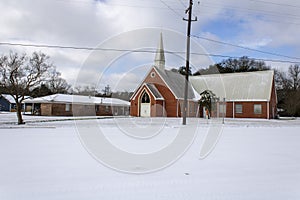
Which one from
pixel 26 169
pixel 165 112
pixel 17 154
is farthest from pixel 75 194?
pixel 165 112

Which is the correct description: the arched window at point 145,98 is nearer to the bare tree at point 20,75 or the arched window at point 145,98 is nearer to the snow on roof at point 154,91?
the snow on roof at point 154,91

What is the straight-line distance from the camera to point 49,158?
5.95 metres

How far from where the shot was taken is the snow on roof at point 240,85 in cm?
3133

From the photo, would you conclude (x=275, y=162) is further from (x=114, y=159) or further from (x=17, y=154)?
(x=17, y=154)

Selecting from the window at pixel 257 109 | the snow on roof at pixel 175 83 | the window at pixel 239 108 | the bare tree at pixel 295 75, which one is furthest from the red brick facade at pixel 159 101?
the bare tree at pixel 295 75

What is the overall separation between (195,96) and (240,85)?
5.98m

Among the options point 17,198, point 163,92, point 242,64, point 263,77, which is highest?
point 242,64

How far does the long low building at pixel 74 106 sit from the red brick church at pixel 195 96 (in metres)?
7.60

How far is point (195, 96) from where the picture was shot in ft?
108

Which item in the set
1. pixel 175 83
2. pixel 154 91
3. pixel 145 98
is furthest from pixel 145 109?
pixel 175 83

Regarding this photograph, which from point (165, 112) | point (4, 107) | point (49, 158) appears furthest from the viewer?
point (4, 107)

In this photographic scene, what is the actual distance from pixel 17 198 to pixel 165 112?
2721 centimetres

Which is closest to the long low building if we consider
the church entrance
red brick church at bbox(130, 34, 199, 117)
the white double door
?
red brick church at bbox(130, 34, 199, 117)

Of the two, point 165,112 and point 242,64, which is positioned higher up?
Result: point 242,64
